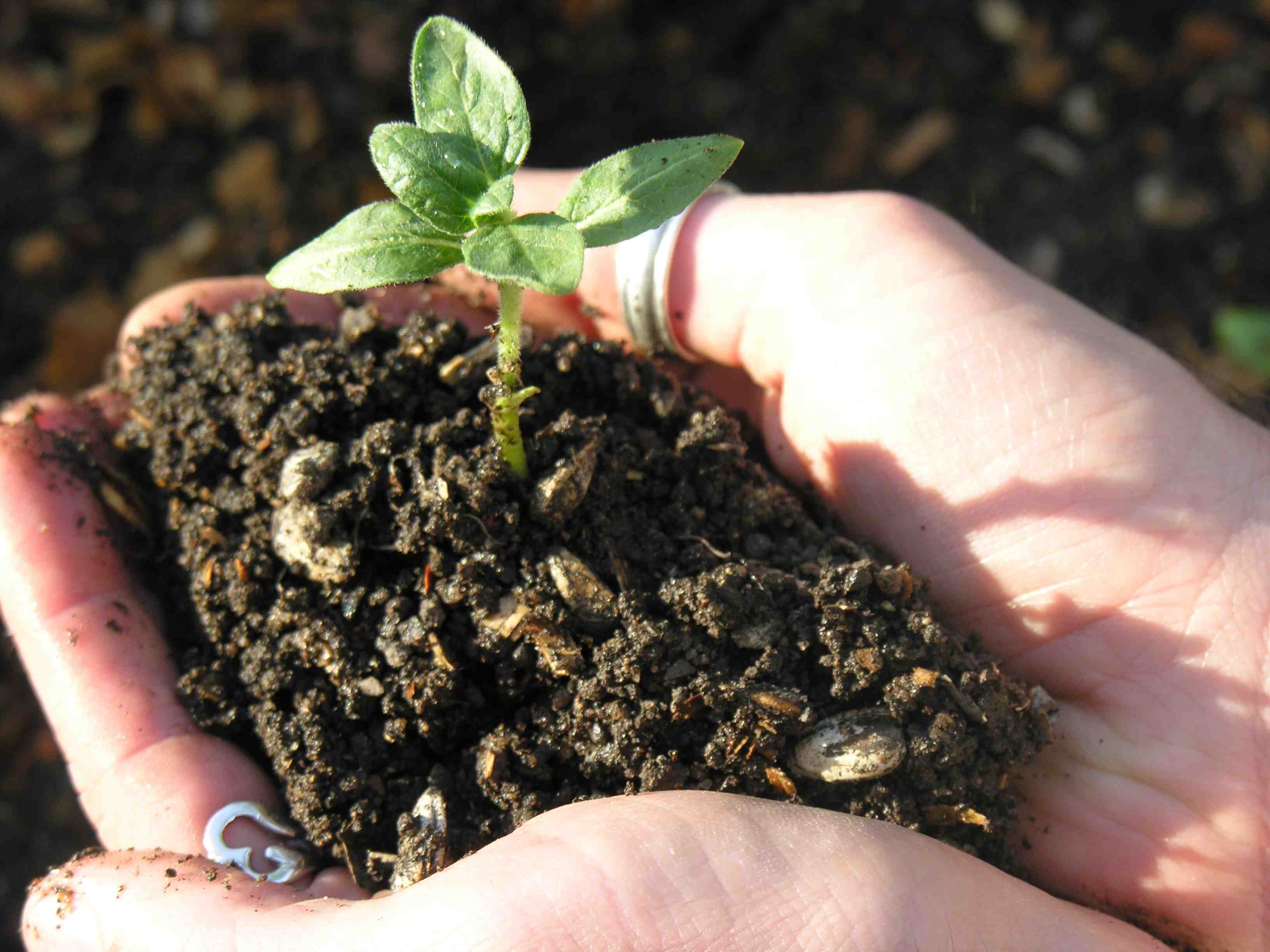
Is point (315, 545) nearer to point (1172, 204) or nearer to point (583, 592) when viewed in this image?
point (583, 592)

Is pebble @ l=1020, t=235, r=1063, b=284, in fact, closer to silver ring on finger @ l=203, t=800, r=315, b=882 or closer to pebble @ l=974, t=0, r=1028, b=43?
pebble @ l=974, t=0, r=1028, b=43

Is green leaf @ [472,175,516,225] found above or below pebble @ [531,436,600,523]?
above

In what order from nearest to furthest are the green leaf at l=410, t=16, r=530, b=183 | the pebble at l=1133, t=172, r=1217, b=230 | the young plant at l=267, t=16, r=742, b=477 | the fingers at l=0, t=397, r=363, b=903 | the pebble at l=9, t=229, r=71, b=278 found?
the young plant at l=267, t=16, r=742, b=477 < the green leaf at l=410, t=16, r=530, b=183 < the fingers at l=0, t=397, r=363, b=903 < the pebble at l=9, t=229, r=71, b=278 < the pebble at l=1133, t=172, r=1217, b=230

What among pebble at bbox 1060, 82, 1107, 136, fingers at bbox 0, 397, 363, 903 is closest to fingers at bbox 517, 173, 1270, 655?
fingers at bbox 0, 397, 363, 903

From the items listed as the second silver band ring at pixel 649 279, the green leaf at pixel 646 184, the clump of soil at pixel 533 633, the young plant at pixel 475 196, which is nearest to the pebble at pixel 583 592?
the clump of soil at pixel 533 633

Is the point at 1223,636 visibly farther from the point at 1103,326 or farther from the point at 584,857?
the point at 584,857

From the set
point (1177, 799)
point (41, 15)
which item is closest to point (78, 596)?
point (1177, 799)
